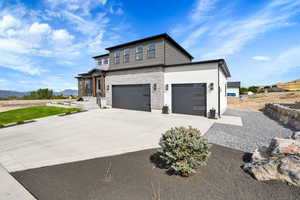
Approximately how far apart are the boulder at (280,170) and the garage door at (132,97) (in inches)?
393

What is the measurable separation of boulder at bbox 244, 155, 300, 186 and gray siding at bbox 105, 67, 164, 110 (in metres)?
8.97

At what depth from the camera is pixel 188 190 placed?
90.4 inches

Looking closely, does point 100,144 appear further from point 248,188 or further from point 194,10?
point 194,10

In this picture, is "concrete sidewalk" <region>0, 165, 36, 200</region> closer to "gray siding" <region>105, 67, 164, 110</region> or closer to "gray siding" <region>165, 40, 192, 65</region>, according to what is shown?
"gray siding" <region>105, 67, 164, 110</region>

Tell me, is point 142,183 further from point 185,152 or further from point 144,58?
point 144,58

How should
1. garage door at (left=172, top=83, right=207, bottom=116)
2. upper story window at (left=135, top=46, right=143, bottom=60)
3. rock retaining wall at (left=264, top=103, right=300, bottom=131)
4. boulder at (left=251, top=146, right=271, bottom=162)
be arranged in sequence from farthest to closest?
upper story window at (left=135, top=46, right=143, bottom=60) → garage door at (left=172, top=83, right=207, bottom=116) → rock retaining wall at (left=264, top=103, right=300, bottom=131) → boulder at (left=251, top=146, right=271, bottom=162)

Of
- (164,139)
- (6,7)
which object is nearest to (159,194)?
(164,139)

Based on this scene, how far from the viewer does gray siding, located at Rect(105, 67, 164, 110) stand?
1140 centimetres

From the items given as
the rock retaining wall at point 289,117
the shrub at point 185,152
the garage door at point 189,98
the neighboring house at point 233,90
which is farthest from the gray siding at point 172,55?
the neighboring house at point 233,90

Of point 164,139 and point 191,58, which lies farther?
point 191,58

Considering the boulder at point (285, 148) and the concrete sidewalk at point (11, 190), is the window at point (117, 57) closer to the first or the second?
the concrete sidewalk at point (11, 190)

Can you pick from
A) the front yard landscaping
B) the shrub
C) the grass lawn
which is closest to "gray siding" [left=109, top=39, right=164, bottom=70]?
the grass lawn

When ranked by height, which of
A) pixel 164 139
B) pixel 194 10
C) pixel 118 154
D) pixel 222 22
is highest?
pixel 194 10

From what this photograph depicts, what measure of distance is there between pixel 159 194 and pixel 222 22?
1202 cm
